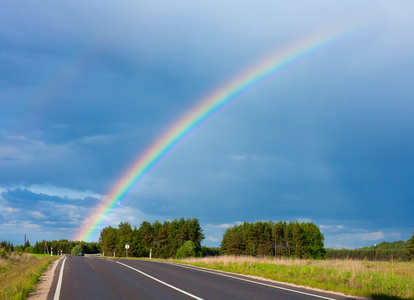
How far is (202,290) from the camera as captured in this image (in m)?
13.5

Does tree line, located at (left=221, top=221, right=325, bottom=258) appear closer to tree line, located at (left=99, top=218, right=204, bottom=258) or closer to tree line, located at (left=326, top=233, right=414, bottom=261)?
tree line, located at (left=326, top=233, right=414, bottom=261)

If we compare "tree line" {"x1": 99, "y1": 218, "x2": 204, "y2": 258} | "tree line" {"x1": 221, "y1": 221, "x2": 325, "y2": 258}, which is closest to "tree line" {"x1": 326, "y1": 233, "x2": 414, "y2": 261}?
"tree line" {"x1": 221, "y1": 221, "x2": 325, "y2": 258}

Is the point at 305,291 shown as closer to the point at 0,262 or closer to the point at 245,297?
the point at 245,297

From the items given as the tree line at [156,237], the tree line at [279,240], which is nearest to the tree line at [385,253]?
the tree line at [279,240]

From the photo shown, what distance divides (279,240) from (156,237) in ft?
150

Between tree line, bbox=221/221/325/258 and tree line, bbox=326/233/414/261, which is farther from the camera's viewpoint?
tree line, bbox=221/221/325/258

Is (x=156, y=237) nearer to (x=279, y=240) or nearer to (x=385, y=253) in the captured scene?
(x=279, y=240)

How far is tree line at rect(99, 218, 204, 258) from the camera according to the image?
395 feet

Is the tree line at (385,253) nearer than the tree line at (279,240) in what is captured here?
Yes

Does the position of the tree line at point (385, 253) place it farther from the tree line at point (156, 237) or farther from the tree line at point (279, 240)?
the tree line at point (156, 237)

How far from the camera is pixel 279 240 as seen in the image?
119 meters

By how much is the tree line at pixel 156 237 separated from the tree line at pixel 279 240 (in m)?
15.3

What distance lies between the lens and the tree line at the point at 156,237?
120 metres

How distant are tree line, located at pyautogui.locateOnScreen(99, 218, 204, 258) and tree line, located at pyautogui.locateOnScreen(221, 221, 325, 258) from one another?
15.3 m
